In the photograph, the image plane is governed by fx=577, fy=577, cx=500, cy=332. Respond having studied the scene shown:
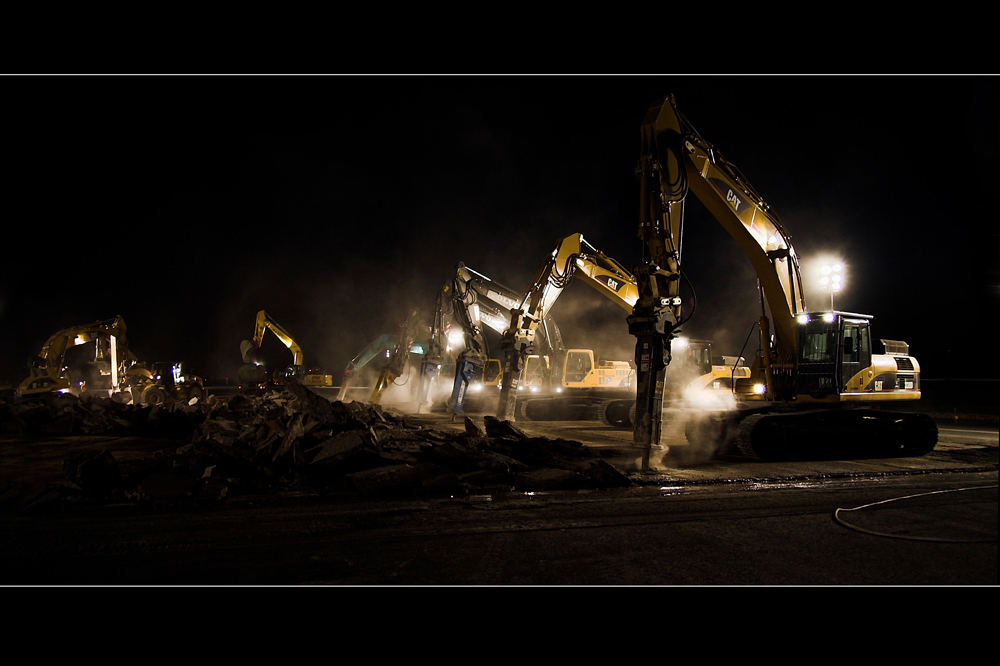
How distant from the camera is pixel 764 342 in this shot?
10.8m

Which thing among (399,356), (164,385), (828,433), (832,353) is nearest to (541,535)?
(828,433)

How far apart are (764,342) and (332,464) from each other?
804 centimetres

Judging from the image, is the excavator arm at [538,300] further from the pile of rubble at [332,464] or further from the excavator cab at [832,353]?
the pile of rubble at [332,464]

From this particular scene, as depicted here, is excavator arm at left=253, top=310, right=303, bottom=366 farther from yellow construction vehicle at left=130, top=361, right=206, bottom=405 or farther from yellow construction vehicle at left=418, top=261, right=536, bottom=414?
yellow construction vehicle at left=418, top=261, right=536, bottom=414

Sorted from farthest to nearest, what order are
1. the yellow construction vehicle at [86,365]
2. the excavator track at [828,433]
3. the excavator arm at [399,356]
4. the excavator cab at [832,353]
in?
the excavator arm at [399,356] < the yellow construction vehicle at [86,365] < the excavator cab at [832,353] < the excavator track at [828,433]

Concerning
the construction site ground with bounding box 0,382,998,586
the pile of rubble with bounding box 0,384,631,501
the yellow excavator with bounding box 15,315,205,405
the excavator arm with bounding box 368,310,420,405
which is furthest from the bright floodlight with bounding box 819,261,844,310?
the yellow excavator with bounding box 15,315,205,405

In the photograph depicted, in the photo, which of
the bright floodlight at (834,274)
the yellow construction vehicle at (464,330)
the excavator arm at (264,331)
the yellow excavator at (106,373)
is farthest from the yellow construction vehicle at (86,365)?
the bright floodlight at (834,274)

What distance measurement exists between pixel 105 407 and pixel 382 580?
1175 centimetres

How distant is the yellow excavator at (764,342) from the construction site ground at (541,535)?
1.64 metres

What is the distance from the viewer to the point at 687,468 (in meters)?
8.50

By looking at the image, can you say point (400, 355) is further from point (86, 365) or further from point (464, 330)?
point (86, 365)

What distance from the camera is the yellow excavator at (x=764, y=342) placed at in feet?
30.3

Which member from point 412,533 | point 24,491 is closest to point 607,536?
point 412,533

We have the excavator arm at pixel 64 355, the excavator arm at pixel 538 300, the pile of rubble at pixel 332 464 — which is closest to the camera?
the pile of rubble at pixel 332 464
